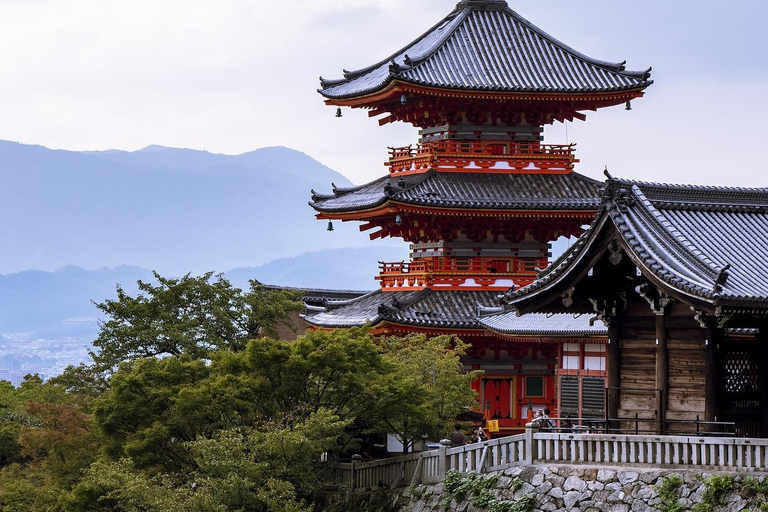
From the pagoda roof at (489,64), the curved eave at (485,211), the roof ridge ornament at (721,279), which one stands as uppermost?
the pagoda roof at (489,64)

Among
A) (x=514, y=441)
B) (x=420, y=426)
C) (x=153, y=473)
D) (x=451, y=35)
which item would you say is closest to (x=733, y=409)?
(x=514, y=441)

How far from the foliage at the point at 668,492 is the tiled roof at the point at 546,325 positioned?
1152 centimetres

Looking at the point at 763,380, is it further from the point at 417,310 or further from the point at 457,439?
the point at 417,310

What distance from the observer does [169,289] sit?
50656 millimetres

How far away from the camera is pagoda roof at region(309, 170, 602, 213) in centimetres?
4656

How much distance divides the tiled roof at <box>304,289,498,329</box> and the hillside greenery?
17.3 ft

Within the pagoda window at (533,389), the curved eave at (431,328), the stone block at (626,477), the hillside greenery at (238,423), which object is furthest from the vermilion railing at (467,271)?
the stone block at (626,477)

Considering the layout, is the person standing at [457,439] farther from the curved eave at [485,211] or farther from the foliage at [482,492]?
the curved eave at [485,211]

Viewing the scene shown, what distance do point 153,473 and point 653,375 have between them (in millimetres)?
11646

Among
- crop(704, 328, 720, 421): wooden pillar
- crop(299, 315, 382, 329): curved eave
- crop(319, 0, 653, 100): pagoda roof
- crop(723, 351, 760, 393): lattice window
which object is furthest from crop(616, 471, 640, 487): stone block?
crop(319, 0, 653, 100): pagoda roof

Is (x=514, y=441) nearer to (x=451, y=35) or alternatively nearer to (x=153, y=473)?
(x=153, y=473)

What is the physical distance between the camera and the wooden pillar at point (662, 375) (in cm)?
2881

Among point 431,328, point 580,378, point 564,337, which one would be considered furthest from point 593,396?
point 431,328

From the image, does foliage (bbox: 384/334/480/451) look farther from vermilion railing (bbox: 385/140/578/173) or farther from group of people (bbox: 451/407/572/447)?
vermilion railing (bbox: 385/140/578/173)
